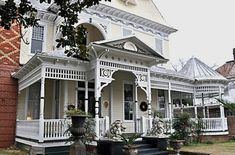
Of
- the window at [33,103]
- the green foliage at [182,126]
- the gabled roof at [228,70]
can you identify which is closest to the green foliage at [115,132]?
the green foliage at [182,126]

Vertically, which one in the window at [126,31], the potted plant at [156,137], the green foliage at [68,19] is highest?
the window at [126,31]

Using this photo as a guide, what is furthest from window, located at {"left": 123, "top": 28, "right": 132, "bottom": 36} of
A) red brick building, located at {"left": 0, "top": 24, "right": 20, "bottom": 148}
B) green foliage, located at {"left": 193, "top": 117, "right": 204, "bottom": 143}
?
green foliage, located at {"left": 193, "top": 117, "right": 204, "bottom": 143}

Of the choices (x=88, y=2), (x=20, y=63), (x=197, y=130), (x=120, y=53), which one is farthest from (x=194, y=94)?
(x=88, y=2)

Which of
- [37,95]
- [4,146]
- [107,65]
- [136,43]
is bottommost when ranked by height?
[4,146]

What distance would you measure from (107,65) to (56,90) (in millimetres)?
3842

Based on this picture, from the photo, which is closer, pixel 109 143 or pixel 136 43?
pixel 109 143

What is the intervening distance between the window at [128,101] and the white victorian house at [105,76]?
0.20 ft

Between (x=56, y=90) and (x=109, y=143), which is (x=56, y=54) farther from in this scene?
(x=109, y=143)

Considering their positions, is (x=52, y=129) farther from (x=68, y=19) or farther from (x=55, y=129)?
(x=68, y=19)

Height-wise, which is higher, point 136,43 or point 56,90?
point 136,43

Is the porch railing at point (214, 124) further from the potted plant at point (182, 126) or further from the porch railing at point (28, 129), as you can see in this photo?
the porch railing at point (28, 129)

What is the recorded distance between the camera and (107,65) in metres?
11.5

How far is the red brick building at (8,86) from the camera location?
1330cm

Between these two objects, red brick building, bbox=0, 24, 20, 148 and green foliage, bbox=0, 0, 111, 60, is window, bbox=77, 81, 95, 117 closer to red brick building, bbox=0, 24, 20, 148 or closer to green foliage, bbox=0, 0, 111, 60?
red brick building, bbox=0, 24, 20, 148
